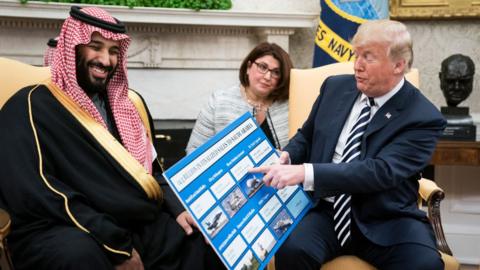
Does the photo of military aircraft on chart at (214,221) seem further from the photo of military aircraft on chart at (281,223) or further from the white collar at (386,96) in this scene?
the white collar at (386,96)

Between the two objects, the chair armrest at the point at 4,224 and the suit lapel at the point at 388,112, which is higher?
the suit lapel at the point at 388,112

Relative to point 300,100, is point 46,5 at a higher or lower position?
higher

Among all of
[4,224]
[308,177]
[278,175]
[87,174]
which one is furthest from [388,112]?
[4,224]

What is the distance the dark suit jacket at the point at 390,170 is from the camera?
1.92 m

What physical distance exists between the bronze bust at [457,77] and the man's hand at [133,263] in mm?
2438

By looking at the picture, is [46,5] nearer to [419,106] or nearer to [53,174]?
[53,174]

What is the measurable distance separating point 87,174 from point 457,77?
251 cm

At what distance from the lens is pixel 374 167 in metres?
1.93

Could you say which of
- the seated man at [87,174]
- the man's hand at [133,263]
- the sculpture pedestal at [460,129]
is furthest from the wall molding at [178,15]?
the man's hand at [133,263]

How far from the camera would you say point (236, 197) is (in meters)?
1.75

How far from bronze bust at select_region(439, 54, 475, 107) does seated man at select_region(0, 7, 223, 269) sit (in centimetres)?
214

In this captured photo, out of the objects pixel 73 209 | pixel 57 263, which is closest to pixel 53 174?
pixel 73 209

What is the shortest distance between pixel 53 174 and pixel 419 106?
54.5 inches

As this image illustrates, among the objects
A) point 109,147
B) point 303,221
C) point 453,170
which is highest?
point 109,147
